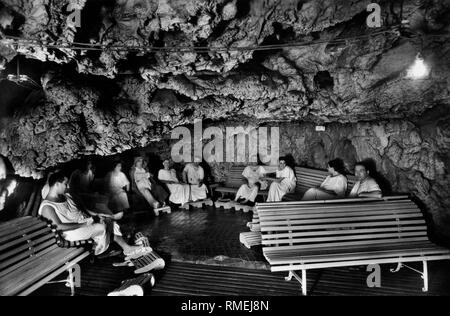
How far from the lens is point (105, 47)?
4.48 meters

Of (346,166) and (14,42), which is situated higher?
(14,42)

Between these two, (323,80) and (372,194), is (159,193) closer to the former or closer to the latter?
(323,80)

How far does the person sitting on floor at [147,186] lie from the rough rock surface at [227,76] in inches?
101

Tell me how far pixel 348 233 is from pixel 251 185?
16.5 ft

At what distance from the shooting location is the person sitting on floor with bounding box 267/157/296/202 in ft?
28.9

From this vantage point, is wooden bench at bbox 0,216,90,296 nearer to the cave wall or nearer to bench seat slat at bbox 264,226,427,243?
bench seat slat at bbox 264,226,427,243

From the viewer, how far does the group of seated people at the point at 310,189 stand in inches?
243

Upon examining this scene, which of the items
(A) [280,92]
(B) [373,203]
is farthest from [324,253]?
(A) [280,92]

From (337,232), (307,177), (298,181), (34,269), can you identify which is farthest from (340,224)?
(34,269)

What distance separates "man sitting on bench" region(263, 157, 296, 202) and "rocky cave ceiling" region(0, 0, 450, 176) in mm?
2120

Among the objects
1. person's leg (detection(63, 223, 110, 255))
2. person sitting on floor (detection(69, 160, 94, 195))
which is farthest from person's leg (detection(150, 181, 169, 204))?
person's leg (detection(63, 223, 110, 255))
